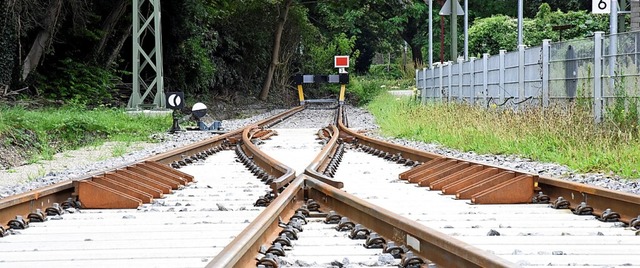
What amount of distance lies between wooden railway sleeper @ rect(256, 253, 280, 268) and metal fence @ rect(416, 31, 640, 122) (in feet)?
27.0

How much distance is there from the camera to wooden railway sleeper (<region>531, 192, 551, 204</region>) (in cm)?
666

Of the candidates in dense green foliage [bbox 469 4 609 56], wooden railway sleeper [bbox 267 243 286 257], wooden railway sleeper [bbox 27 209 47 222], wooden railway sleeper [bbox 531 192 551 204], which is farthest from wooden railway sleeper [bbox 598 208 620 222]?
dense green foliage [bbox 469 4 609 56]

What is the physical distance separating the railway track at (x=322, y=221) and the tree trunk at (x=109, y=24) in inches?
739

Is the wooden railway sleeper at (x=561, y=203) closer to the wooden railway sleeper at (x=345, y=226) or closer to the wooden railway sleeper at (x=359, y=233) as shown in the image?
the wooden railway sleeper at (x=345, y=226)

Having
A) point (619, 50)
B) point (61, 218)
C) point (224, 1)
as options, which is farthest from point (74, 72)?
point (61, 218)

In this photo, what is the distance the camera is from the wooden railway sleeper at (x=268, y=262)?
3931mm

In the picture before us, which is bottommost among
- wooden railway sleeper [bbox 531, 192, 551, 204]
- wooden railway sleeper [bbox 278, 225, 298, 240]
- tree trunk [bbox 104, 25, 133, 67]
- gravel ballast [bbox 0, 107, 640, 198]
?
gravel ballast [bbox 0, 107, 640, 198]

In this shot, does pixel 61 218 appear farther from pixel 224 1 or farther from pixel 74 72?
pixel 224 1

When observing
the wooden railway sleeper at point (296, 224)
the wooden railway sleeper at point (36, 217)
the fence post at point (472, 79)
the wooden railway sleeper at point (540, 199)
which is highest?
the fence post at point (472, 79)

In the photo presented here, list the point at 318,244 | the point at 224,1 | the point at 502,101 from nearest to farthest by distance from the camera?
the point at 318,244, the point at 502,101, the point at 224,1

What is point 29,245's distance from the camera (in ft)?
15.9

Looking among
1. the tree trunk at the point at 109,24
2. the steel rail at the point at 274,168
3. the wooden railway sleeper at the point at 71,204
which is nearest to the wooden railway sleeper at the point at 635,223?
the steel rail at the point at 274,168

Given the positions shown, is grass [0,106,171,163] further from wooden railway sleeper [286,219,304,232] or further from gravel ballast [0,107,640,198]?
wooden railway sleeper [286,219,304,232]

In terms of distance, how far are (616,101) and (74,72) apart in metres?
17.4
